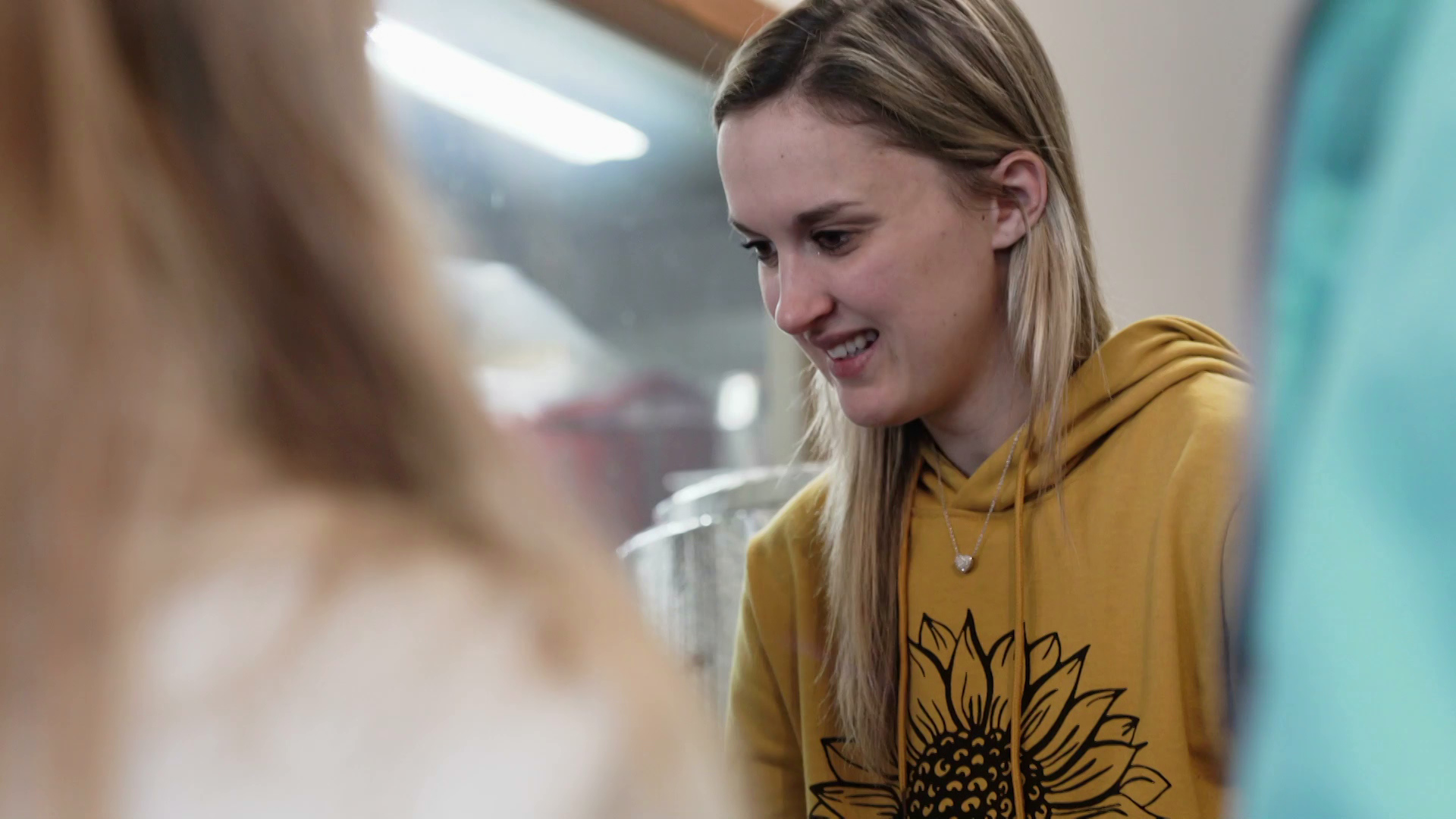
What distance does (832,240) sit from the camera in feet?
3.72

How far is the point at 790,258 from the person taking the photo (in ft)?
3.75

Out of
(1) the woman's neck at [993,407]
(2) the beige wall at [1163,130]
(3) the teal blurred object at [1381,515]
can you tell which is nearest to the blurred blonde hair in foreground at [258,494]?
(3) the teal blurred object at [1381,515]

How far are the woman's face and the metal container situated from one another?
0.35 meters

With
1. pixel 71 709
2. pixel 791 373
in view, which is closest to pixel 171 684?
pixel 71 709

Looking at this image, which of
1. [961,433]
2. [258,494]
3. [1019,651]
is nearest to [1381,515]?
[258,494]

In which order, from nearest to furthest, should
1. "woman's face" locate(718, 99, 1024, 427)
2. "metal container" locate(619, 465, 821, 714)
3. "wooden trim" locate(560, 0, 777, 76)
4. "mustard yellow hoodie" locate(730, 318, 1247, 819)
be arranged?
"mustard yellow hoodie" locate(730, 318, 1247, 819), "woman's face" locate(718, 99, 1024, 427), "metal container" locate(619, 465, 821, 714), "wooden trim" locate(560, 0, 777, 76)

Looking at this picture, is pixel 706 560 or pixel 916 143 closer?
pixel 916 143

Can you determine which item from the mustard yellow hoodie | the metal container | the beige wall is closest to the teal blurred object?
→ the mustard yellow hoodie

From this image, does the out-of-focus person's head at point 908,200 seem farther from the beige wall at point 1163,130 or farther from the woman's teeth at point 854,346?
the beige wall at point 1163,130

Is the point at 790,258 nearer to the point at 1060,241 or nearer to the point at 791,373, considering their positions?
the point at 1060,241

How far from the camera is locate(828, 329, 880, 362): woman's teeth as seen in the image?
1147 millimetres

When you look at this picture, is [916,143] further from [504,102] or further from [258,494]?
[258,494]

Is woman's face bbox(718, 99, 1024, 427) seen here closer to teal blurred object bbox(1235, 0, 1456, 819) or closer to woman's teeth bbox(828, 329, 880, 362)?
woman's teeth bbox(828, 329, 880, 362)

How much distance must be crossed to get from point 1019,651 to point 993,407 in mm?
228
